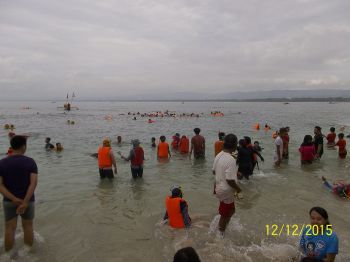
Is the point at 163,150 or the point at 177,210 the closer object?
the point at 177,210

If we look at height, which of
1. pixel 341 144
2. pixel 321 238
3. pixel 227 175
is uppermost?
pixel 227 175

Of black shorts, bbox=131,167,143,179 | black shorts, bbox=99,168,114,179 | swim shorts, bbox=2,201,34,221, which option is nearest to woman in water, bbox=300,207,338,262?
swim shorts, bbox=2,201,34,221

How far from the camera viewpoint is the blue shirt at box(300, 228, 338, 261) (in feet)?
13.6

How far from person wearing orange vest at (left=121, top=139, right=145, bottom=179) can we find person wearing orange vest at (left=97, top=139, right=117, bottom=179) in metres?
0.52

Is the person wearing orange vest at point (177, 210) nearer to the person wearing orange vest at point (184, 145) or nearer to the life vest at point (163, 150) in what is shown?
the life vest at point (163, 150)

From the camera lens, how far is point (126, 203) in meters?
8.87

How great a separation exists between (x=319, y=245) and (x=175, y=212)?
10.2ft

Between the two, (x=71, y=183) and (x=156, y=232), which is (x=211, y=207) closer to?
(x=156, y=232)

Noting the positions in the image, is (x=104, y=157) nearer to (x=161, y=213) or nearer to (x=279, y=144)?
(x=161, y=213)

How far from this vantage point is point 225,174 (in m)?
5.64

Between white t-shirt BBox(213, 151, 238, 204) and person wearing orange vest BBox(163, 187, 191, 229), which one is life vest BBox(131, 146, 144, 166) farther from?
white t-shirt BBox(213, 151, 238, 204)

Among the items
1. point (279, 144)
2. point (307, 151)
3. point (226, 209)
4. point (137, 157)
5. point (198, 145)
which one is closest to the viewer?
point (226, 209)

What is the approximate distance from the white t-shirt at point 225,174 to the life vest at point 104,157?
17.0 ft

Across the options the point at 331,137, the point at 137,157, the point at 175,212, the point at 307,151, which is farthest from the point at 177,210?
the point at 331,137
